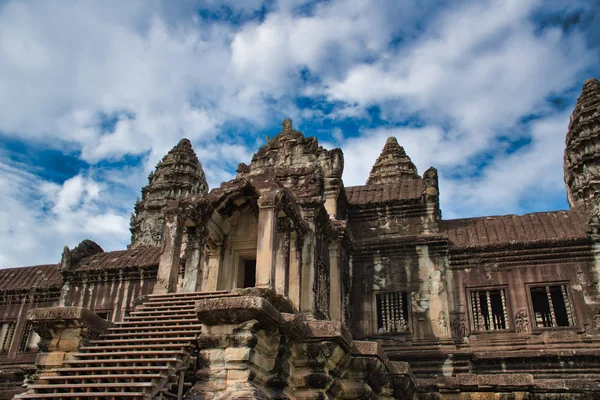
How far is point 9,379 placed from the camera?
17.6 metres

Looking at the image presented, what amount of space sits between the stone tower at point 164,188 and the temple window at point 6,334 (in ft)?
41.2

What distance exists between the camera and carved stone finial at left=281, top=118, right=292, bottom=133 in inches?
664

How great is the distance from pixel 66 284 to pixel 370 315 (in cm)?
1071

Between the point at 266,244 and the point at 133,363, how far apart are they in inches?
145

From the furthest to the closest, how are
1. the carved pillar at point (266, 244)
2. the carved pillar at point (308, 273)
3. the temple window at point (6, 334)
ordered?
the temple window at point (6, 334), the carved pillar at point (308, 273), the carved pillar at point (266, 244)

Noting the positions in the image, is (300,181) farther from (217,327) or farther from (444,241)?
(217,327)

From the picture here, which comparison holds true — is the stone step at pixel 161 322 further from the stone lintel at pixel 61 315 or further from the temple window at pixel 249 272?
the temple window at pixel 249 272

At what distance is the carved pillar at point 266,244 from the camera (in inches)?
423

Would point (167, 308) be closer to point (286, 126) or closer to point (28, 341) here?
point (286, 126)

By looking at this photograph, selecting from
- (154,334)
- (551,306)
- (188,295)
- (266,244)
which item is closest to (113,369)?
(154,334)

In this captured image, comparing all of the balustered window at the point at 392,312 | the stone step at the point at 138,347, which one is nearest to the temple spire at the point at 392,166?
the balustered window at the point at 392,312

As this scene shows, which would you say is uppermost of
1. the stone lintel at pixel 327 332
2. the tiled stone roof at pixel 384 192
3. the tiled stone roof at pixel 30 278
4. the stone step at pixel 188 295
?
the tiled stone roof at pixel 384 192

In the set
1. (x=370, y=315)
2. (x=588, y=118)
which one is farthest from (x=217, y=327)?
(x=588, y=118)

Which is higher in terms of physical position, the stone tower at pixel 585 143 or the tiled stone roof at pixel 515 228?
the stone tower at pixel 585 143
